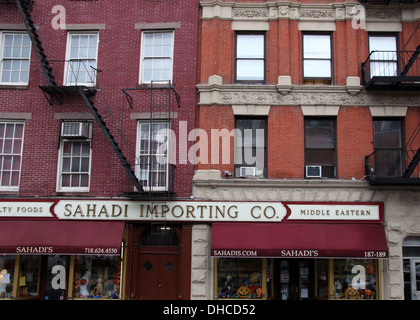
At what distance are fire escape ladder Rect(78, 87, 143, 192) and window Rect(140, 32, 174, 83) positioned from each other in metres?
1.94

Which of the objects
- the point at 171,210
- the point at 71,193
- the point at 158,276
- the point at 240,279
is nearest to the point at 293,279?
the point at 240,279

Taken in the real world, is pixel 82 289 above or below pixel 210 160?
below

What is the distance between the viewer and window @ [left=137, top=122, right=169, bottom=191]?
45.3 feet

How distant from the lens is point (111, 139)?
1320cm

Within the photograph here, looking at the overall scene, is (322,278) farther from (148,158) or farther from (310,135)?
(148,158)

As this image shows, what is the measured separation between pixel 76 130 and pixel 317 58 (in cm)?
811

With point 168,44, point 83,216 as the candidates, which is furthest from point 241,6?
point 83,216

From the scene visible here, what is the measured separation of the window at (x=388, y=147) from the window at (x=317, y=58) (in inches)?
88.0

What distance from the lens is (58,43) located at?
14.5 meters

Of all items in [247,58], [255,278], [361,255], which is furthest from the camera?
[247,58]

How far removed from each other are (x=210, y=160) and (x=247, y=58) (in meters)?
3.62

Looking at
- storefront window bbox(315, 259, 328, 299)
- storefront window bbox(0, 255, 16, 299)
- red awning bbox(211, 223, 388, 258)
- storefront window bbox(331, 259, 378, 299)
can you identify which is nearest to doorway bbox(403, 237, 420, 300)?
storefront window bbox(331, 259, 378, 299)

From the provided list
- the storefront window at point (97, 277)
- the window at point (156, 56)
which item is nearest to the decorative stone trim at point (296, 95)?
the window at point (156, 56)

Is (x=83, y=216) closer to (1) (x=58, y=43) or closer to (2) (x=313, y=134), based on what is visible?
(1) (x=58, y=43)
